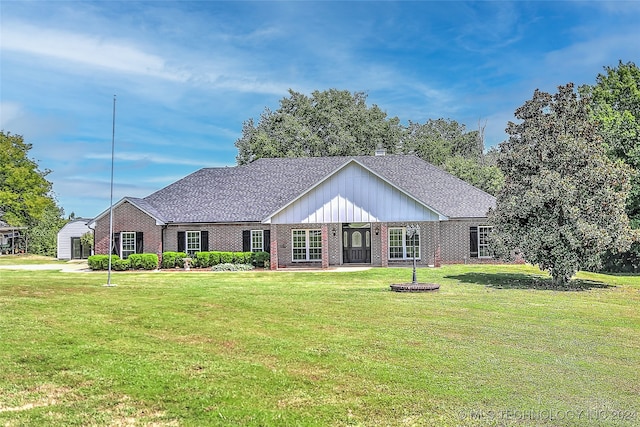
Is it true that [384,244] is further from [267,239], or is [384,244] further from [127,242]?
[127,242]

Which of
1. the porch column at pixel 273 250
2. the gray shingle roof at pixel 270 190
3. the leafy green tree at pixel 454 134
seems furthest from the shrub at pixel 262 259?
the leafy green tree at pixel 454 134

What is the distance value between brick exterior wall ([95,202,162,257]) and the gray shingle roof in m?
0.52

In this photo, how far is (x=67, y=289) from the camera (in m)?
19.3

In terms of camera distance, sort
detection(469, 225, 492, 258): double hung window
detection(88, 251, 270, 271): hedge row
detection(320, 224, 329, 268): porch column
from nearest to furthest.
→ detection(320, 224, 329, 268): porch column, detection(88, 251, 270, 271): hedge row, detection(469, 225, 492, 258): double hung window

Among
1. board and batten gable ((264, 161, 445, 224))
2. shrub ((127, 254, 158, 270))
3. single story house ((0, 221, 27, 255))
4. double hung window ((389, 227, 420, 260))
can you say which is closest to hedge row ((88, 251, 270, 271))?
shrub ((127, 254, 158, 270))

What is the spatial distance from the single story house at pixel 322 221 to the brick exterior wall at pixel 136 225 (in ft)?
0.19

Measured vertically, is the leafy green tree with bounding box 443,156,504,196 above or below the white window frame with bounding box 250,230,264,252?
above

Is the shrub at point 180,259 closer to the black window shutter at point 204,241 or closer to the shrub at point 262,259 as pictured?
the black window shutter at point 204,241

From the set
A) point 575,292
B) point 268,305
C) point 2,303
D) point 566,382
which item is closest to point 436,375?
point 566,382

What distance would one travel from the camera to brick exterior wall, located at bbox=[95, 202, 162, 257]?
110ft

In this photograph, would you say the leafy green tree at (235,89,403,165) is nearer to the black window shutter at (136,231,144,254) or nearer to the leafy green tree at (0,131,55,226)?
the black window shutter at (136,231,144,254)

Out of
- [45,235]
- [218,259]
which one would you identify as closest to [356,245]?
[218,259]

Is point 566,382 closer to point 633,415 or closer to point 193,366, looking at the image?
point 633,415

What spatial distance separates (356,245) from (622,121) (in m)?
19.4
